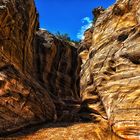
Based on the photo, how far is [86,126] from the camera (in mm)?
22094

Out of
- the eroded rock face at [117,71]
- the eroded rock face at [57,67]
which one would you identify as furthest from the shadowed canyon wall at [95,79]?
the eroded rock face at [57,67]

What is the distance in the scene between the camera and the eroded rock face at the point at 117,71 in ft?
63.0

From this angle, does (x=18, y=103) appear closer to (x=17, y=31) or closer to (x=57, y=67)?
(x=17, y=31)

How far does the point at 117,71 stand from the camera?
75.9 feet

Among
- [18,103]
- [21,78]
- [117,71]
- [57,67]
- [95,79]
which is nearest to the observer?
[18,103]

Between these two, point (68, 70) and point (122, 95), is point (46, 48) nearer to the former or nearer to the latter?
point (68, 70)

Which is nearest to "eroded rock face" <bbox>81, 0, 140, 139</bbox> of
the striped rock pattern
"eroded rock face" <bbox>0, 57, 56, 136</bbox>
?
the striped rock pattern

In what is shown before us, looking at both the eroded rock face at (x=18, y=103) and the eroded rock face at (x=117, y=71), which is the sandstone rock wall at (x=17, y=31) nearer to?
the eroded rock face at (x=18, y=103)

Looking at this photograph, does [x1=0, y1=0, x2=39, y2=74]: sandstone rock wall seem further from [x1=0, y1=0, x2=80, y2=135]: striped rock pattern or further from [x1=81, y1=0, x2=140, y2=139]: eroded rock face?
[x1=81, y1=0, x2=140, y2=139]: eroded rock face

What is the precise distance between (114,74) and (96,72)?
133 inches

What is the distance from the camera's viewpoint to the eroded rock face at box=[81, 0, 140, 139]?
19.2 m

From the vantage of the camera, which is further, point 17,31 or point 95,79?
point 17,31

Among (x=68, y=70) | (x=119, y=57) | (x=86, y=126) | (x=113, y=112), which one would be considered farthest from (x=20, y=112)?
(x=68, y=70)

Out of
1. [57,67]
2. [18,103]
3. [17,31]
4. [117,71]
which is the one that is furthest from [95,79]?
[57,67]
